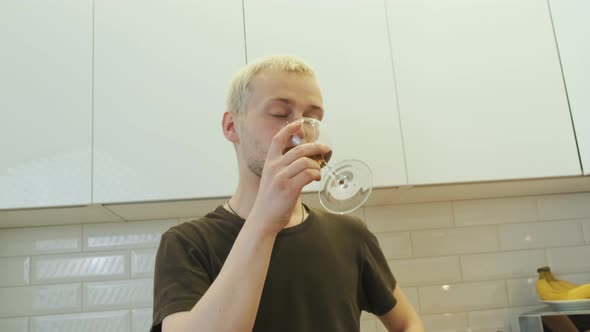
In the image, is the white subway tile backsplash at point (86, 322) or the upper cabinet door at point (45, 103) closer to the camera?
the upper cabinet door at point (45, 103)

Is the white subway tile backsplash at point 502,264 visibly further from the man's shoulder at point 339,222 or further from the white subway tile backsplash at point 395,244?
the man's shoulder at point 339,222

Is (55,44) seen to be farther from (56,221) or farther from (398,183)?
(398,183)

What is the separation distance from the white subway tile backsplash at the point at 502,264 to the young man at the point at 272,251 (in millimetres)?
719

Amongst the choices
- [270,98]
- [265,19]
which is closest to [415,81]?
[265,19]

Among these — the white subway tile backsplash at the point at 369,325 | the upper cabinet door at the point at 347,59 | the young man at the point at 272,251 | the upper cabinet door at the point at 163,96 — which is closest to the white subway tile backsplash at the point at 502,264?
the white subway tile backsplash at the point at 369,325

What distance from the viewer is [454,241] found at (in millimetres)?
1690

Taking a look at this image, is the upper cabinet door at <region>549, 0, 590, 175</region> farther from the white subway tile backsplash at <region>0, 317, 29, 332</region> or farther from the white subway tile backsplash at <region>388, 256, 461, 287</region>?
the white subway tile backsplash at <region>0, 317, 29, 332</region>

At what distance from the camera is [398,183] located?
4.36 ft

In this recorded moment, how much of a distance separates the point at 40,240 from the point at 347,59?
3.84ft

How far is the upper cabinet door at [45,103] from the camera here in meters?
1.22

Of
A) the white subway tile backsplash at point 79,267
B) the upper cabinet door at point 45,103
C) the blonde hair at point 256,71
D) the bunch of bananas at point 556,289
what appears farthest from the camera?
the white subway tile backsplash at point 79,267

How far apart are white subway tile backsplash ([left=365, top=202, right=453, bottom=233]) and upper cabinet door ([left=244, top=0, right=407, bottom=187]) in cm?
38

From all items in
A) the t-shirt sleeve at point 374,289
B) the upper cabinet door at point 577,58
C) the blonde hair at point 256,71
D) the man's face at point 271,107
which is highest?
the upper cabinet door at point 577,58

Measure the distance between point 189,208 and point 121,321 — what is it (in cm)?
45
